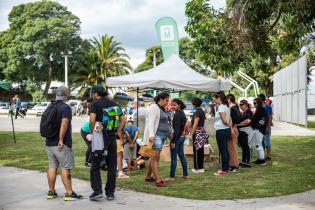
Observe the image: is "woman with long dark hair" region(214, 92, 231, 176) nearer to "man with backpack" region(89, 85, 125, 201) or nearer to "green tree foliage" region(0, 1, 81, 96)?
"man with backpack" region(89, 85, 125, 201)

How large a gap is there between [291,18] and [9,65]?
55.0 m

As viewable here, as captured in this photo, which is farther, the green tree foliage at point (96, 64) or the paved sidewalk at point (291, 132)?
the green tree foliage at point (96, 64)

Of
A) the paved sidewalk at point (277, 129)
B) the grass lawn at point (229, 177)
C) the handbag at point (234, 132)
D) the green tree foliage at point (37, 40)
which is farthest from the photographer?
the green tree foliage at point (37, 40)

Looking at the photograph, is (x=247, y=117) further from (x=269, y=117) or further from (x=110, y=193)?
(x=110, y=193)

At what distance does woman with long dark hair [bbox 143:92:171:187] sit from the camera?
880 cm

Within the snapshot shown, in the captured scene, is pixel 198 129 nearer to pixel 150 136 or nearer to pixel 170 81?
pixel 150 136

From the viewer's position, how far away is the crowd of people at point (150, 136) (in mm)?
7652

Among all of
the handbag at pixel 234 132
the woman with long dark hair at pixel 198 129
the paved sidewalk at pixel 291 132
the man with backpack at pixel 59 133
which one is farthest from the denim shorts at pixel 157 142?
the paved sidewalk at pixel 291 132

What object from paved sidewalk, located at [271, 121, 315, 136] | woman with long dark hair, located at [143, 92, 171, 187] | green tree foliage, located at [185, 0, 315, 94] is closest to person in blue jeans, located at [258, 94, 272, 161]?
green tree foliage, located at [185, 0, 315, 94]

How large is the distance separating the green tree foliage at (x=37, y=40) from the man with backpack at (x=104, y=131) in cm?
5608

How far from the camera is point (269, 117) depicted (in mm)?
12703

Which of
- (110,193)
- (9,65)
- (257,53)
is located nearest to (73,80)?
(9,65)

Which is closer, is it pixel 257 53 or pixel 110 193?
pixel 110 193

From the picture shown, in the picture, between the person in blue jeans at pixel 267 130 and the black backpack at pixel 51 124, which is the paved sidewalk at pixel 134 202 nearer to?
Result: the black backpack at pixel 51 124
